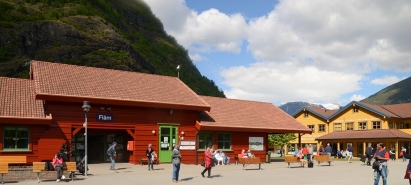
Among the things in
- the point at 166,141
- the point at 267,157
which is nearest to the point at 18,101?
the point at 166,141

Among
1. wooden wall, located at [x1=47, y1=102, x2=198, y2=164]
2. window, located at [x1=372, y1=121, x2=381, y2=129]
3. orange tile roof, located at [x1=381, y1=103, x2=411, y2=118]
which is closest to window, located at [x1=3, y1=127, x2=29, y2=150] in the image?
wooden wall, located at [x1=47, y1=102, x2=198, y2=164]

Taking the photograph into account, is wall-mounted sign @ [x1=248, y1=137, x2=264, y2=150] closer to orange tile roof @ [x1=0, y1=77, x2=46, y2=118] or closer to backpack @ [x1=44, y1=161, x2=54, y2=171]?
orange tile roof @ [x1=0, y1=77, x2=46, y2=118]

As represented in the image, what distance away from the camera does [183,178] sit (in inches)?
716

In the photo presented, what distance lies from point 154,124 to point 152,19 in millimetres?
122803

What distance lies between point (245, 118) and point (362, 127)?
26.0 metres

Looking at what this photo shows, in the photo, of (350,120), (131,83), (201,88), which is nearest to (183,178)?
(131,83)

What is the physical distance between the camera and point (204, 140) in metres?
27.6

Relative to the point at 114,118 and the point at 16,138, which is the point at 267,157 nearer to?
the point at 114,118

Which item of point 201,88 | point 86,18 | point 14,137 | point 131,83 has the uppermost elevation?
point 86,18

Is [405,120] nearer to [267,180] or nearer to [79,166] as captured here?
[267,180]

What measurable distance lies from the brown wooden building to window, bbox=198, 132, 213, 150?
6 cm

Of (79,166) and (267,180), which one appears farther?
(79,166)

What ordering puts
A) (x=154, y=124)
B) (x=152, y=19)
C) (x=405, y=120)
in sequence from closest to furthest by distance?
(x=154, y=124), (x=405, y=120), (x=152, y=19)

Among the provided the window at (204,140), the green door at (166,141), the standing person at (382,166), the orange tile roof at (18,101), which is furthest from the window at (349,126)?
the standing person at (382,166)
